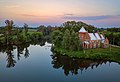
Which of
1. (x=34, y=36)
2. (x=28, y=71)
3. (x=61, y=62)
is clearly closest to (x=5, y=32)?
(x=34, y=36)

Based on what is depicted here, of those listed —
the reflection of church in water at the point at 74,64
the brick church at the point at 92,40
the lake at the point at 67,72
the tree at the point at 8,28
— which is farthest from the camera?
the tree at the point at 8,28

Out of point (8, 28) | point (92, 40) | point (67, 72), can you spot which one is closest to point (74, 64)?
point (67, 72)

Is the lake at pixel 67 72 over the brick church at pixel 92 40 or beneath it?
beneath

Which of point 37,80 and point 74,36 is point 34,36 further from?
point 37,80

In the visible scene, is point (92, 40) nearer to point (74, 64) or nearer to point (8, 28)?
point (74, 64)

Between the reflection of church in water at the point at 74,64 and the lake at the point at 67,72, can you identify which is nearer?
the lake at the point at 67,72

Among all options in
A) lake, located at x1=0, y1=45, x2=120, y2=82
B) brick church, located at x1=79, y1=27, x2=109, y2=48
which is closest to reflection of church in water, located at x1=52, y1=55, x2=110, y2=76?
lake, located at x1=0, y1=45, x2=120, y2=82

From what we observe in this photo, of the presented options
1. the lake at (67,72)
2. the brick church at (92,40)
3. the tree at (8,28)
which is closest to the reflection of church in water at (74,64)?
the lake at (67,72)

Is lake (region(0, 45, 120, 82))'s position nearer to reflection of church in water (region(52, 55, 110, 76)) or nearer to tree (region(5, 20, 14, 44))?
reflection of church in water (region(52, 55, 110, 76))

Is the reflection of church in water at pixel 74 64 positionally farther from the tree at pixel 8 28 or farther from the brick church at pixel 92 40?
the tree at pixel 8 28
